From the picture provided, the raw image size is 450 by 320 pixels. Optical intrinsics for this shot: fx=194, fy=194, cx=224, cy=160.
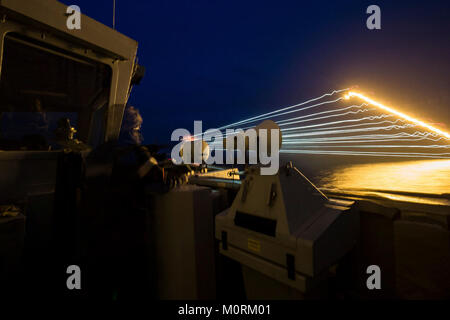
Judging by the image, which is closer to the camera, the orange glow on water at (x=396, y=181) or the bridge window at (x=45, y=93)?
the bridge window at (x=45, y=93)

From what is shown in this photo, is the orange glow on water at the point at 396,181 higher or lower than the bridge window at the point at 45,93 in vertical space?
lower

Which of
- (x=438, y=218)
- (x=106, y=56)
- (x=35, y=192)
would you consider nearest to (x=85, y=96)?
(x=106, y=56)

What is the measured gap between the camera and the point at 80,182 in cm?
230

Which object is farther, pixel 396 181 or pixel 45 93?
pixel 396 181

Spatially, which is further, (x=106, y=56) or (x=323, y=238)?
(x=106, y=56)

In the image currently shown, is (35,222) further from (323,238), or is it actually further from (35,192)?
(323,238)

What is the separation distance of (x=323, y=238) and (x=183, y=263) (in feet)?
5.21

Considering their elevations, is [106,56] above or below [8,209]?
above

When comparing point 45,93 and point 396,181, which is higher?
point 45,93

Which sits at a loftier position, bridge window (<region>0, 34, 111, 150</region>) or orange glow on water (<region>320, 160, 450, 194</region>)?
bridge window (<region>0, 34, 111, 150</region>)

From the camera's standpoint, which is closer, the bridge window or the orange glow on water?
the bridge window
